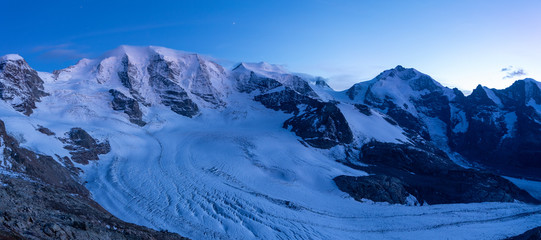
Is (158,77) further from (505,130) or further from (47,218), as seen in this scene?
(505,130)

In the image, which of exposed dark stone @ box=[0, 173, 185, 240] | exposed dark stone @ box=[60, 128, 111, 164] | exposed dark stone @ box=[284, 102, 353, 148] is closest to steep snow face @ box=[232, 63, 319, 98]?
exposed dark stone @ box=[284, 102, 353, 148]

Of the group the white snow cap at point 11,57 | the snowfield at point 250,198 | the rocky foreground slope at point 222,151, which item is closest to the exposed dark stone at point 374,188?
the rocky foreground slope at point 222,151

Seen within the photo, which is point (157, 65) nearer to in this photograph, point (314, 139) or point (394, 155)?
point (314, 139)

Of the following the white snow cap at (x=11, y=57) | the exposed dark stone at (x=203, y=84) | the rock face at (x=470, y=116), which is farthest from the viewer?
the exposed dark stone at (x=203, y=84)

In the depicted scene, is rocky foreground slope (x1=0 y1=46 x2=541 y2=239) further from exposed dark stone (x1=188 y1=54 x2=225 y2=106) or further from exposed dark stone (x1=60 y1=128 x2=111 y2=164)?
exposed dark stone (x1=188 y1=54 x2=225 y2=106)

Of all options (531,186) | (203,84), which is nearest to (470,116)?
(531,186)

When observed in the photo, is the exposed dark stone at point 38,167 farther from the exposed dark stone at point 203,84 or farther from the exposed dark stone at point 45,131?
the exposed dark stone at point 203,84
